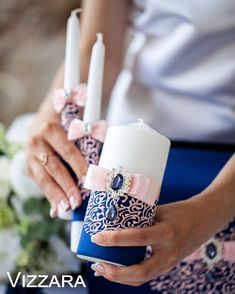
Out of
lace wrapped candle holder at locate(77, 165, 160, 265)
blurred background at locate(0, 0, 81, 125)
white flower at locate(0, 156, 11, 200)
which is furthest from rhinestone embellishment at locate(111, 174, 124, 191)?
blurred background at locate(0, 0, 81, 125)

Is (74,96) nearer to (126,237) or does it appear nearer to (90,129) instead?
(90,129)

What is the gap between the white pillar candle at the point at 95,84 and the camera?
0.57 m

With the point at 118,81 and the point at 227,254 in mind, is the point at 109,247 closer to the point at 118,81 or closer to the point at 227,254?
the point at 227,254

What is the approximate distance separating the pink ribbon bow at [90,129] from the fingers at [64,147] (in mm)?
22

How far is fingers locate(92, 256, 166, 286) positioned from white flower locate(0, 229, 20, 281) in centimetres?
33

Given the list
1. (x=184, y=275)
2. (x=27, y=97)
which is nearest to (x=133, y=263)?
(x=184, y=275)

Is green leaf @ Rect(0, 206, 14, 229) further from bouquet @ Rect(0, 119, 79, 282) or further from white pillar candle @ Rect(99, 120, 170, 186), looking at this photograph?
white pillar candle @ Rect(99, 120, 170, 186)

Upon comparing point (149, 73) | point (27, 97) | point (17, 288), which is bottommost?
point (17, 288)

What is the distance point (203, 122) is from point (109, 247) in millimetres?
303

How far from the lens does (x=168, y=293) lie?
64cm

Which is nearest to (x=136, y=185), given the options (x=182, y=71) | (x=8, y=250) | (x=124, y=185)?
(x=124, y=185)

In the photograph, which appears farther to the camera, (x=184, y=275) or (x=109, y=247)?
(x=184, y=275)

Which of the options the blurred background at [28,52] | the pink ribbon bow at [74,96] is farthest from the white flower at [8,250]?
the blurred background at [28,52]

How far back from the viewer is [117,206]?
471mm
